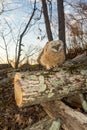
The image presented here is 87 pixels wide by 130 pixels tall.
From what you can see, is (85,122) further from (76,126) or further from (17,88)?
(17,88)

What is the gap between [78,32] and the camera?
38.3 feet

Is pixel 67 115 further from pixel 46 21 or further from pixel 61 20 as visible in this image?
pixel 46 21

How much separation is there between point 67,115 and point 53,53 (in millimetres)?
1714

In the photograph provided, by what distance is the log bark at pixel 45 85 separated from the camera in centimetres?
369

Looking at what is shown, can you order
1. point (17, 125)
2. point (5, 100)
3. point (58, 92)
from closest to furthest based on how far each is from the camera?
1. point (58, 92)
2. point (17, 125)
3. point (5, 100)

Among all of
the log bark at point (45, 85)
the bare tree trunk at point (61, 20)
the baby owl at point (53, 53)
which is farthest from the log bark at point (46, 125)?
the bare tree trunk at point (61, 20)

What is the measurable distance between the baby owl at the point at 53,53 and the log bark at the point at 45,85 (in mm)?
1241

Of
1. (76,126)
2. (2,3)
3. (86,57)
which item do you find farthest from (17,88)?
(2,3)

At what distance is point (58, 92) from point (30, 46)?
267 inches

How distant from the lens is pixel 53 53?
552cm

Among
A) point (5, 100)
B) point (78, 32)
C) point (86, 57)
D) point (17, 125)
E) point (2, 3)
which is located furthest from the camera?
point (78, 32)

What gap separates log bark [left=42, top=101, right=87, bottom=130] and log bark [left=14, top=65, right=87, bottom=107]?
0.25m

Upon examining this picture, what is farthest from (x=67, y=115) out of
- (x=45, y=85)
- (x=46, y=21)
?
(x=46, y=21)

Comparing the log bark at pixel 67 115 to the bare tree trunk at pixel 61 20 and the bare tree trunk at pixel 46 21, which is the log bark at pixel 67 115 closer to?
the bare tree trunk at pixel 61 20
